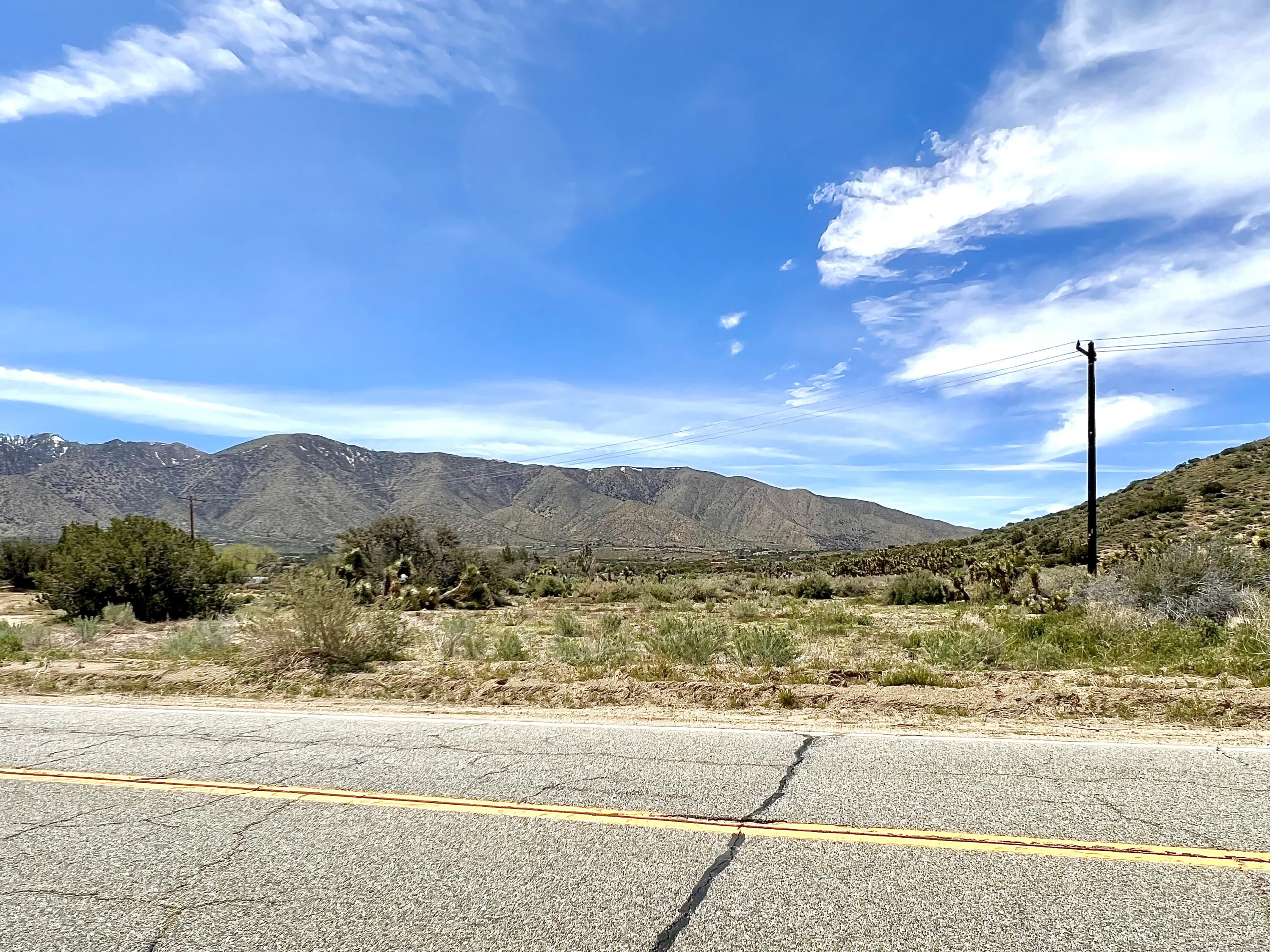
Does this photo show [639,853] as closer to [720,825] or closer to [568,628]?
[720,825]


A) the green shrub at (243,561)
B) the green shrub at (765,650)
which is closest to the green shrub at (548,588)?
the green shrub at (243,561)

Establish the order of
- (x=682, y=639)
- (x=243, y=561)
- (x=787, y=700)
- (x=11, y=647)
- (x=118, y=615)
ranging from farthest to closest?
(x=243, y=561) < (x=118, y=615) < (x=11, y=647) < (x=682, y=639) < (x=787, y=700)

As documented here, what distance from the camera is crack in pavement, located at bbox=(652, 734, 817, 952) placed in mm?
3799

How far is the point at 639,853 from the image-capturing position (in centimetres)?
480

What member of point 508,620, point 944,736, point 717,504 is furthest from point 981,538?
point 717,504

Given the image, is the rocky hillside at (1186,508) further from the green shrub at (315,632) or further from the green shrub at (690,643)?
the green shrub at (315,632)

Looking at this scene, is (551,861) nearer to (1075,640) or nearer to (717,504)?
(1075,640)

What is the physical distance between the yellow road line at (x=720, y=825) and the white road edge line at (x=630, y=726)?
107 inches

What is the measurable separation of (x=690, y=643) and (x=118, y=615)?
18.2 m

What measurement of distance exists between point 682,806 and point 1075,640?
1142 cm

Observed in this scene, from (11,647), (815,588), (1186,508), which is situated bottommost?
(11,647)

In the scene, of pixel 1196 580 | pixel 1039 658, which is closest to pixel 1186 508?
pixel 1196 580

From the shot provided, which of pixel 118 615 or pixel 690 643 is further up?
pixel 690 643

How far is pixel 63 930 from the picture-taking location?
4.02m
